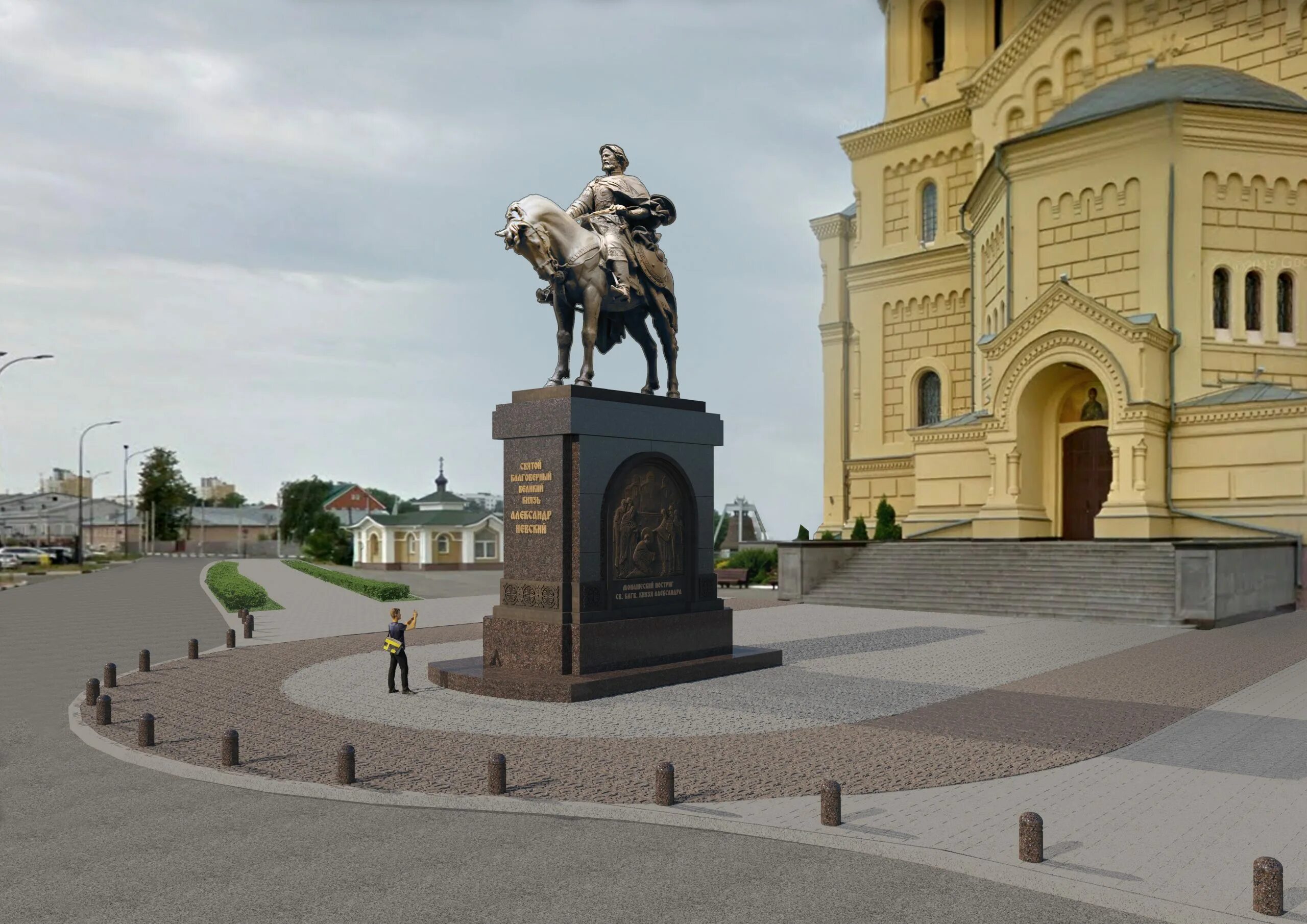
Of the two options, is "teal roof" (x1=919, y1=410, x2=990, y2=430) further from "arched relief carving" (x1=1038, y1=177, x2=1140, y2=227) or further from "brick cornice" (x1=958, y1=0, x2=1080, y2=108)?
"brick cornice" (x1=958, y1=0, x2=1080, y2=108)

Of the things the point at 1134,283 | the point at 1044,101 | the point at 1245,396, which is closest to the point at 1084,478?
the point at 1245,396

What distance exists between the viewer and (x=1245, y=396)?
28531mm

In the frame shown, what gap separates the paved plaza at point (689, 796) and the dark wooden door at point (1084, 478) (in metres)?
17.0

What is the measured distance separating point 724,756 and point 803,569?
65.6 ft

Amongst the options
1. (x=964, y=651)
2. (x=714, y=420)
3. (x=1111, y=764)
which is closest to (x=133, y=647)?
(x=714, y=420)

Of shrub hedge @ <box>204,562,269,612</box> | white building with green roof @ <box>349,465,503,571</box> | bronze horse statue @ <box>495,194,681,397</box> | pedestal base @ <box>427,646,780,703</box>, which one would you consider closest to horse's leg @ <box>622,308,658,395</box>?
bronze horse statue @ <box>495,194,681,397</box>

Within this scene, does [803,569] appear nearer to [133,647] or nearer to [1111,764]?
[133,647]

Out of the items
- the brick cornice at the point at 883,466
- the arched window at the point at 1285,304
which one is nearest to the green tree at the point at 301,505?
the brick cornice at the point at 883,466

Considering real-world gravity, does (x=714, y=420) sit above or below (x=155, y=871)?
above

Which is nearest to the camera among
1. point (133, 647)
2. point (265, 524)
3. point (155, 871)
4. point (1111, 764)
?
point (155, 871)

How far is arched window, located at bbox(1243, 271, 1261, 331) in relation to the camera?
30.2 meters

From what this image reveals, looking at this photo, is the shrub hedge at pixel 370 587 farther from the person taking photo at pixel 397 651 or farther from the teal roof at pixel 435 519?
the teal roof at pixel 435 519

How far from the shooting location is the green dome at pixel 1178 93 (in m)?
29.9

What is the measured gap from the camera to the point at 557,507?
13.4 meters
